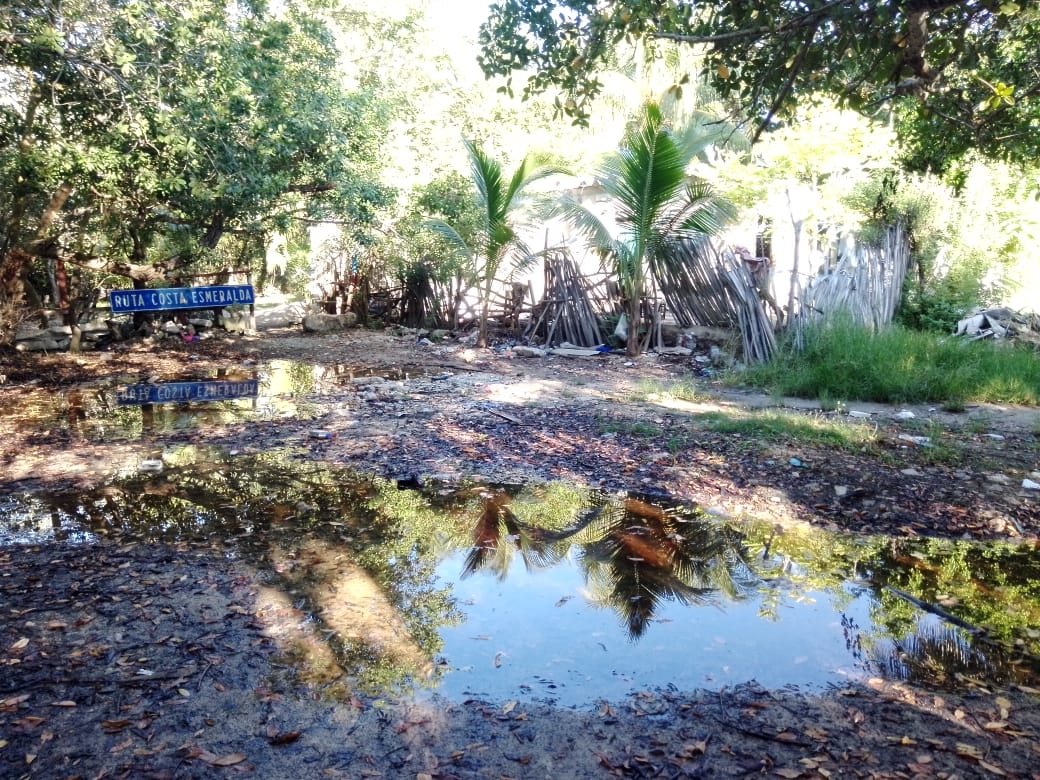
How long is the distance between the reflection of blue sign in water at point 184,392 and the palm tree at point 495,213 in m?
4.45

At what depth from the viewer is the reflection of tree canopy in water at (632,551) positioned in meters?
3.64

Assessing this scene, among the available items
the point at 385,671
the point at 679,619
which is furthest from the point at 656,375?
the point at 385,671

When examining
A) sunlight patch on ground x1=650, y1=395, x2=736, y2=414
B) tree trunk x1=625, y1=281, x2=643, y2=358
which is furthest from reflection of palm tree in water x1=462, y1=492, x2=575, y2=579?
tree trunk x1=625, y1=281, x2=643, y2=358

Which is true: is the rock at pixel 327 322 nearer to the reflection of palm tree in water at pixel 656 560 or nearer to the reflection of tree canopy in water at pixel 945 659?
the reflection of palm tree in water at pixel 656 560

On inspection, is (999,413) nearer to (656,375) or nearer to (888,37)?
(656,375)

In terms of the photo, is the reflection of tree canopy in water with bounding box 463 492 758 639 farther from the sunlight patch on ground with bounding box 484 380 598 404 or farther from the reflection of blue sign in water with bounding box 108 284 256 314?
the reflection of blue sign in water with bounding box 108 284 256 314

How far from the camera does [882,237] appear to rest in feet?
34.5

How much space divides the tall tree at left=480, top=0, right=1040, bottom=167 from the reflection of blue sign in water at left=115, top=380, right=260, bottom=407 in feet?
17.4

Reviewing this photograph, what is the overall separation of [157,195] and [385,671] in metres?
8.54

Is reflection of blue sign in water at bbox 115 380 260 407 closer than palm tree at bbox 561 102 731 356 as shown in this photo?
Yes

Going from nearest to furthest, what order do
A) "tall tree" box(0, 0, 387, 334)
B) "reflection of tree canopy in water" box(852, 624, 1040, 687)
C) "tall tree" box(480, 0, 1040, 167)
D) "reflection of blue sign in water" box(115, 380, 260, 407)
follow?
1. "reflection of tree canopy in water" box(852, 624, 1040, 687)
2. "tall tree" box(480, 0, 1040, 167)
3. "tall tree" box(0, 0, 387, 334)
4. "reflection of blue sign in water" box(115, 380, 260, 407)

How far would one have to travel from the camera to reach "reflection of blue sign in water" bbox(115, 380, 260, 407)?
26.4 feet

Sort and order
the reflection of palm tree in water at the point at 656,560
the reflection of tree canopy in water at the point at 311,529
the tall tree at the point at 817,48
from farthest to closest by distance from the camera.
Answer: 1. the tall tree at the point at 817,48
2. the reflection of palm tree in water at the point at 656,560
3. the reflection of tree canopy in water at the point at 311,529

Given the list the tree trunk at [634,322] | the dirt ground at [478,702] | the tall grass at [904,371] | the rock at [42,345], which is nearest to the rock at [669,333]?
the tree trunk at [634,322]
